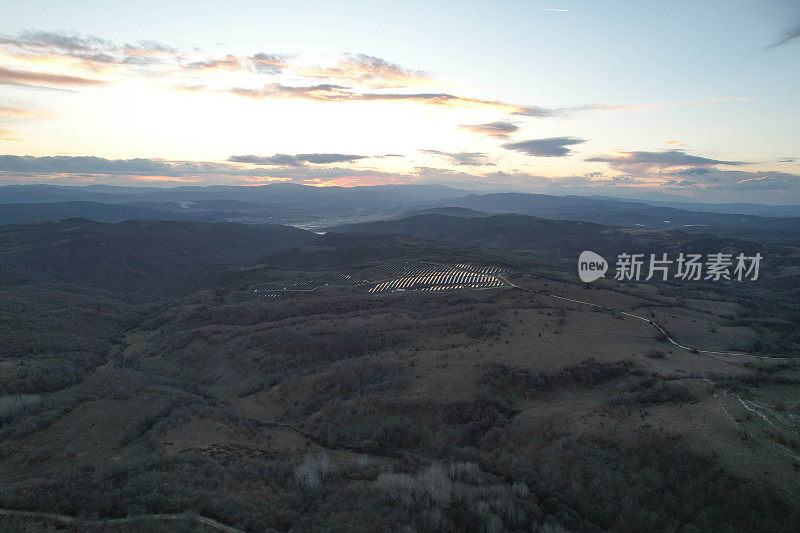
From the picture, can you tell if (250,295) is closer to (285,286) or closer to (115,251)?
→ (285,286)

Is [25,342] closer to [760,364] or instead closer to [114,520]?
[114,520]

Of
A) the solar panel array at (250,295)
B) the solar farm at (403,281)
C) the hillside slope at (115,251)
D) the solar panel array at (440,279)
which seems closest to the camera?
the solar panel array at (440,279)

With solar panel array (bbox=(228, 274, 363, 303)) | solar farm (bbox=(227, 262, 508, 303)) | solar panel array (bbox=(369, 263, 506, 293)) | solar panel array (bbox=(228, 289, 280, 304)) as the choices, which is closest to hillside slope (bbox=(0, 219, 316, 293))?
solar panel array (bbox=(228, 289, 280, 304))

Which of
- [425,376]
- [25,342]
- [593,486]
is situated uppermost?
[593,486]

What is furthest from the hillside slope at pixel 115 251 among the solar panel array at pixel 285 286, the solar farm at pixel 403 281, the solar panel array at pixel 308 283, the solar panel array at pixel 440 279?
the solar panel array at pixel 440 279

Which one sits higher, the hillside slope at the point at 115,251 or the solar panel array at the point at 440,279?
the solar panel array at the point at 440,279

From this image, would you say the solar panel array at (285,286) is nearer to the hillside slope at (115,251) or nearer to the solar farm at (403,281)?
the solar farm at (403,281)

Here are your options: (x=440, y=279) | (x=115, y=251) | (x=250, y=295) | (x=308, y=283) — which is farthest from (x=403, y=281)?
(x=115, y=251)

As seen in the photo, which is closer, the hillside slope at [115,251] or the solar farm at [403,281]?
the solar farm at [403,281]

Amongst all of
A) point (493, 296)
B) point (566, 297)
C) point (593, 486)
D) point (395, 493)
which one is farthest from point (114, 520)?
point (566, 297)
